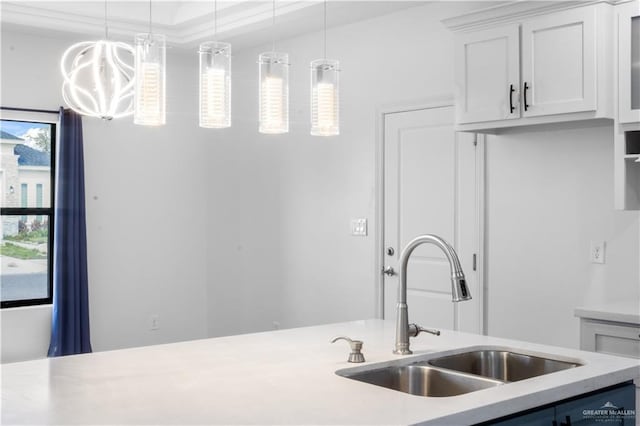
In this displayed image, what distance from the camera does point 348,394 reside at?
6.25 ft

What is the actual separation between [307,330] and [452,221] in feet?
6.56

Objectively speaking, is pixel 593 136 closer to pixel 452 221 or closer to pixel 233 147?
pixel 452 221

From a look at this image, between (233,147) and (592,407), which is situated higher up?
(233,147)

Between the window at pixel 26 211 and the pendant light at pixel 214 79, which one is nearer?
the pendant light at pixel 214 79

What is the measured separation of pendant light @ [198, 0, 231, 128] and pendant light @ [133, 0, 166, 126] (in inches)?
5.4

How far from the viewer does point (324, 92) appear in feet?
8.55

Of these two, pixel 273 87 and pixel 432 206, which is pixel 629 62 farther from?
pixel 273 87

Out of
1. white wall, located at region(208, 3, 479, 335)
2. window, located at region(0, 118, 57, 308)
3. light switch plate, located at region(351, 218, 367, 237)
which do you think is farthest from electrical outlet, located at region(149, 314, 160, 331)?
light switch plate, located at region(351, 218, 367, 237)

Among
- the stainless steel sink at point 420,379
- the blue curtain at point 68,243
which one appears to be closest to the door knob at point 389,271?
the blue curtain at point 68,243

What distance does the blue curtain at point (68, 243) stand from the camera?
556cm

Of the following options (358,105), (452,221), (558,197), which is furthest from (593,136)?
(358,105)

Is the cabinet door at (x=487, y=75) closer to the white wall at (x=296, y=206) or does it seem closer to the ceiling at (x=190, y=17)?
the white wall at (x=296, y=206)

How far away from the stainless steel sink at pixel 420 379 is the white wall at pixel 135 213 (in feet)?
13.2

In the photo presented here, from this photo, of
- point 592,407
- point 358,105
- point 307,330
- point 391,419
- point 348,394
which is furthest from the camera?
point 358,105
